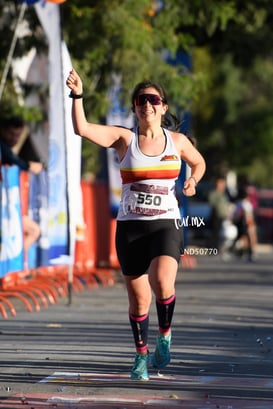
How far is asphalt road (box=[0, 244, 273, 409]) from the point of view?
7.83 metres

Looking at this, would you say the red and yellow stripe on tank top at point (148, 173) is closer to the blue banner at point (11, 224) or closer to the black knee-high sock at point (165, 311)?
the black knee-high sock at point (165, 311)

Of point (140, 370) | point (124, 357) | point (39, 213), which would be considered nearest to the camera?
point (140, 370)

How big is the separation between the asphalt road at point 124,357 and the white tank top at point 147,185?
1.11m

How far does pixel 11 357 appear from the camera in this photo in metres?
9.74

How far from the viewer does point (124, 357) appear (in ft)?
32.4

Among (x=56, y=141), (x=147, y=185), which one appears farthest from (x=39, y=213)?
(x=147, y=185)

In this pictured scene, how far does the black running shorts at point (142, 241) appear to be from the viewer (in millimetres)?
8680

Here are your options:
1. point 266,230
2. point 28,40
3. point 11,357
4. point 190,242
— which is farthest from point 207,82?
point 266,230

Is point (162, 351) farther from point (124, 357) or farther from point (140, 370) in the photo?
point (124, 357)

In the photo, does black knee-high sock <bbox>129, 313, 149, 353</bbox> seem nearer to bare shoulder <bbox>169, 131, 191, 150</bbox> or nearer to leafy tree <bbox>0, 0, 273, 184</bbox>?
bare shoulder <bbox>169, 131, 191, 150</bbox>

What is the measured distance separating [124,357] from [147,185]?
5.73ft

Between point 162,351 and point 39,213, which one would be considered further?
point 39,213

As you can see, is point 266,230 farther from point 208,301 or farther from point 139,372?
point 139,372

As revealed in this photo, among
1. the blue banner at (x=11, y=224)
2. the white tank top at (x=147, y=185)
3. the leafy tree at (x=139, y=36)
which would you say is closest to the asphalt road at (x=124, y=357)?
the blue banner at (x=11, y=224)
